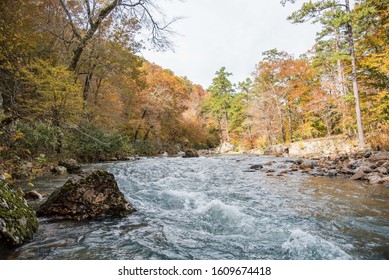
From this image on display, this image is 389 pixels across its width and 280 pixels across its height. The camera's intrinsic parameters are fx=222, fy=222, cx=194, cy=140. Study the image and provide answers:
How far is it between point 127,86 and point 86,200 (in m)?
15.4

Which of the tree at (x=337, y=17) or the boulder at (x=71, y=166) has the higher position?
the tree at (x=337, y=17)

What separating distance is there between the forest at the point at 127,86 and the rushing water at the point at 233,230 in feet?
5.30

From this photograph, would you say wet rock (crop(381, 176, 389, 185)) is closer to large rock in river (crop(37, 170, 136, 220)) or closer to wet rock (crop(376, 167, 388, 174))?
wet rock (crop(376, 167, 388, 174))

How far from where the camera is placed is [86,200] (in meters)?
3.79

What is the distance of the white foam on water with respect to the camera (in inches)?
99.0

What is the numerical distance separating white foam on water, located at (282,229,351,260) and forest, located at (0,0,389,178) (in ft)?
11.0

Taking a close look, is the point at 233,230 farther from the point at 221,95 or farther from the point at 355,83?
the point at 221,95

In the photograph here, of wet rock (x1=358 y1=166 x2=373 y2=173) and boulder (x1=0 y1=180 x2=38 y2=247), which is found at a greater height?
boulder (x1=0 y1=180 x2=38 y2=247)

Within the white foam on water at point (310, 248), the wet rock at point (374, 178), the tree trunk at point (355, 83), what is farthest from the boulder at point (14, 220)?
the tree trunk at point (355, 83)

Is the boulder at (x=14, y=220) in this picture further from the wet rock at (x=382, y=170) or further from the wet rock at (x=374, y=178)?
the wet rock at (x=382, y=170)

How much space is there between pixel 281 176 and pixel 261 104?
18.7 meters

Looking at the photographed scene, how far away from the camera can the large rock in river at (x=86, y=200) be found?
3.63m

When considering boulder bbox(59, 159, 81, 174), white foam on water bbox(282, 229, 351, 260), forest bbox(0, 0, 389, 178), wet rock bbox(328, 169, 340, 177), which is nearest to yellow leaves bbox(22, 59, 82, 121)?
forest bbox(0, 0, 389, 178)

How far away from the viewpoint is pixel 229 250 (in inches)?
104
